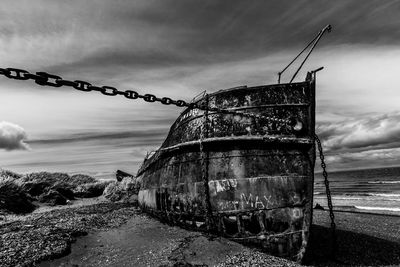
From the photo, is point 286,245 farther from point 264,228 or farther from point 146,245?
point 146,245

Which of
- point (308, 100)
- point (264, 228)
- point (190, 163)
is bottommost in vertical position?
point (264, 228)

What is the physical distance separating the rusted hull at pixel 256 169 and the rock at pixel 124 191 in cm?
1237

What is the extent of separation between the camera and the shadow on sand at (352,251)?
619 cm

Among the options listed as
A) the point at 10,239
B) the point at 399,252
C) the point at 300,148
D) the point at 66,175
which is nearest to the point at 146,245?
the point at 10,239

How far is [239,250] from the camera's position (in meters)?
5.97

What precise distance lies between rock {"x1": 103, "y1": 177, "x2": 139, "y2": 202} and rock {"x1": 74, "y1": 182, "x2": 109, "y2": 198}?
1.31m

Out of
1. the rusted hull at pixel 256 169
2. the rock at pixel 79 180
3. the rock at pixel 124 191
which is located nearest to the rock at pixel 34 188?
the rock at pixel 124 191

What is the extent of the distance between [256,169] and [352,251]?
3.36 m

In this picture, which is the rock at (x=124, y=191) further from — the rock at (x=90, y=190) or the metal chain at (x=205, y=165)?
the metal chain at (x=205, y=165)

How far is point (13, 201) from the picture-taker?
14.0 m

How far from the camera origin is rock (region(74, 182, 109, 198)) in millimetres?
21650

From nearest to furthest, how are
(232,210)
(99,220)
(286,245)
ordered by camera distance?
(286,245) < (232,210) < (99,220)

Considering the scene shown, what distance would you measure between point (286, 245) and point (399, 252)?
12.0 ft

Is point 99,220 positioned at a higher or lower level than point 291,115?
lower
